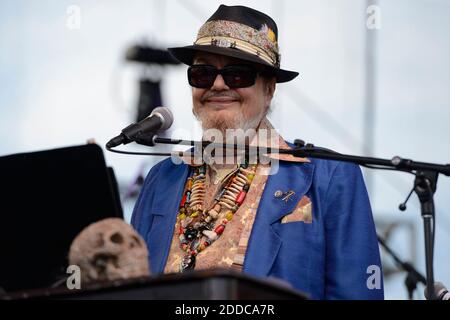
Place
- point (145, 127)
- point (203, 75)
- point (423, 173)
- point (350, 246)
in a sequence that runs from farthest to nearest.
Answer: point (203, 75) < point (350, 246) < point (145, 127) < point (423, 173)

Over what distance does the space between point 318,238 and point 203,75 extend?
847 mm

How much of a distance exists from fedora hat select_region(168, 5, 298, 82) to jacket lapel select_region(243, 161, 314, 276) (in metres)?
0.45

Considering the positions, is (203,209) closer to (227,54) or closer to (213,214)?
(213,214)

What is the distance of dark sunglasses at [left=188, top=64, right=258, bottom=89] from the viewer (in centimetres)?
520

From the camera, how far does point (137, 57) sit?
10023mm

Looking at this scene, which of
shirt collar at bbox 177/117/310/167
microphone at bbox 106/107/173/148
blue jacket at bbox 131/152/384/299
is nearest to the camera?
microphone at bbox 106/107/173/148

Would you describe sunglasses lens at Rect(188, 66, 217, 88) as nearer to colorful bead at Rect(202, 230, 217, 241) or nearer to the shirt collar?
the shirt collar

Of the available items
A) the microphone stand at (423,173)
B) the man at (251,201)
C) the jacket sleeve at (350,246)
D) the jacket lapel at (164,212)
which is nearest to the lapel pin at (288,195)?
the man at (251,201)

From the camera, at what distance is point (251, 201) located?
5.15 m

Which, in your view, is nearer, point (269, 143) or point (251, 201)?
point (251, 201)

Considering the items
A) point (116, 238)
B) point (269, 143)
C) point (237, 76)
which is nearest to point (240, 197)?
point (269, 143)

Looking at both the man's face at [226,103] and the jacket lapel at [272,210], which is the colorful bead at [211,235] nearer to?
the jacket lapel at [272,210]

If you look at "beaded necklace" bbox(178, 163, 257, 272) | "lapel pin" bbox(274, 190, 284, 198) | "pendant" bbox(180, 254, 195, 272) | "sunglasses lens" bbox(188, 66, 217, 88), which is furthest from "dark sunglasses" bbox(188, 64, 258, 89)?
"pendant" bbox(180, 254, 195, 272)

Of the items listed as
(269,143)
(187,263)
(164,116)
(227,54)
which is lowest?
(187,263)
